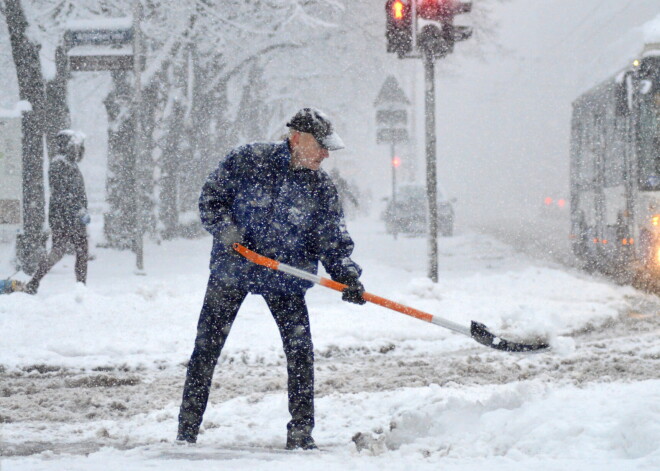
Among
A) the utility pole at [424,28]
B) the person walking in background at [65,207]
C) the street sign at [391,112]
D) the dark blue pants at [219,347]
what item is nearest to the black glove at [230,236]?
the dark blue pants at [219,347]

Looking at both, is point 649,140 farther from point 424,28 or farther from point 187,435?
point 187,435

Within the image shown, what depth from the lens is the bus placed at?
1106cm

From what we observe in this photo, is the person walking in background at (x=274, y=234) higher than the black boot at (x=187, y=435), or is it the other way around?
the person walking in background at (x=274, y=234)

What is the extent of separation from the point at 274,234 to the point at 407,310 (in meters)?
0.83

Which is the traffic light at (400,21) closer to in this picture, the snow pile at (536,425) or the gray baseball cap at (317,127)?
the snow pile at (536,425)

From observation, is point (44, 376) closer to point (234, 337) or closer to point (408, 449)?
point (234, 337)

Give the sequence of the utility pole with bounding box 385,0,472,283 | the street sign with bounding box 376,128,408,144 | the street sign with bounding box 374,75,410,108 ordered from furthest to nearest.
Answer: the street sign with bounding box 376,128,408,144, the street sign with bounding box 374,75,410,108, the utility pole with bounding box 385,0,472,283

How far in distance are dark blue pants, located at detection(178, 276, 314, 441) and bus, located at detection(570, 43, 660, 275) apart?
7.53 m

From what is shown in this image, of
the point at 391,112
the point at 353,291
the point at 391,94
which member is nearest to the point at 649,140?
the point at 353,291

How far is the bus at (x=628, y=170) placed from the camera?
11062mm

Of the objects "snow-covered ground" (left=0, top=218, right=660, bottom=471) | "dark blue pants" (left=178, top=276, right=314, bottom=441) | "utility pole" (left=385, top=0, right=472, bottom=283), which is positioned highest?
"utility pole" (left=385, top=0, right=472, bottom=283)

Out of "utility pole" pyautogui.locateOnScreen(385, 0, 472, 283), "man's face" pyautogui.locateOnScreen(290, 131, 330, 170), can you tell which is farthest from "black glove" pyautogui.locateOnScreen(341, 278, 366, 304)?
"utility pole" pyautogui.locateOnScreen(385, 0, 472, 283)

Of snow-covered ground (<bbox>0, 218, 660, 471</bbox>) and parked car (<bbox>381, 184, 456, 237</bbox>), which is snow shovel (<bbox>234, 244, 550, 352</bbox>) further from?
parked car (<bbox>381, 184, 456, 237</bbox>)

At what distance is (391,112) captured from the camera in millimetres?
21047
